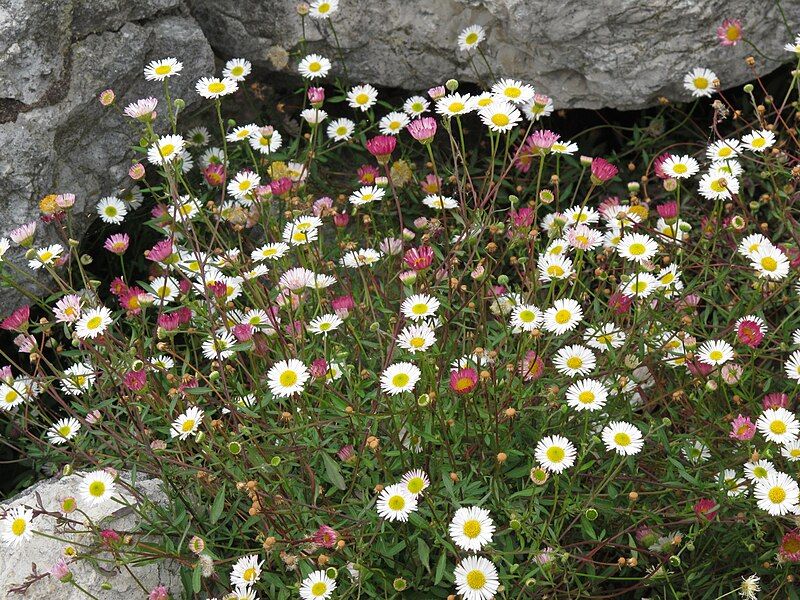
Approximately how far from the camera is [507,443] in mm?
2322

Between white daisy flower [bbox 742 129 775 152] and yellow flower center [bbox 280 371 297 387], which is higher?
white daisy flower [bbox 742 129 775 152]

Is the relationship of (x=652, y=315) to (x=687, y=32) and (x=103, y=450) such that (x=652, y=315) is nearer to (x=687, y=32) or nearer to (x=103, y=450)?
(x=687, y=32)

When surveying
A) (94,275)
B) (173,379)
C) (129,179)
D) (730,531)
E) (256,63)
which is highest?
(256,63)

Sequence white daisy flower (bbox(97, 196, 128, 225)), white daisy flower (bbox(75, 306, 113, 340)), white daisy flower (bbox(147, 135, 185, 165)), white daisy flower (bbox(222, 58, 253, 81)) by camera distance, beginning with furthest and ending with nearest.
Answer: white daisy flower (bbox(222, 58, 253, 81)), white daisy flower (bbox(97, 196, 128, 225)), white daisy flower (bbox(147, 135, 185, 165)), white daisy flower (bbox(75, 306, 113, 340))

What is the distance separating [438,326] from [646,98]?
1376 mm

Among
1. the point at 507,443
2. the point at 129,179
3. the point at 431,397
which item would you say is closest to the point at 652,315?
the point at 507,443

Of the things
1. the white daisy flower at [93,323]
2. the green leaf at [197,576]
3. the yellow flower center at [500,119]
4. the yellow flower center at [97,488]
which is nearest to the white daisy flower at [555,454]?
the green leaf at [197,576]

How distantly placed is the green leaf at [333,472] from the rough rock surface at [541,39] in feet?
5.79

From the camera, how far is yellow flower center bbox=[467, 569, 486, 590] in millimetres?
2000

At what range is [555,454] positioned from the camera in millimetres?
2146

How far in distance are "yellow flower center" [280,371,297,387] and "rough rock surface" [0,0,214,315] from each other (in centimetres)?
116

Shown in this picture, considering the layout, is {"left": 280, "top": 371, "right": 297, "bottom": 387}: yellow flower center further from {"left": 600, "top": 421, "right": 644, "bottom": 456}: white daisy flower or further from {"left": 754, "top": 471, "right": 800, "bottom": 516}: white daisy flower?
{"left": 754, "top": 471, "right": 800, "bottom": 516}: white daisy flower

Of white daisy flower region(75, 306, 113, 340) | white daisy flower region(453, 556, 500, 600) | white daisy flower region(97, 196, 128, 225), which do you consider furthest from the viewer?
white daisy flower region(97, 196, 128, 225)

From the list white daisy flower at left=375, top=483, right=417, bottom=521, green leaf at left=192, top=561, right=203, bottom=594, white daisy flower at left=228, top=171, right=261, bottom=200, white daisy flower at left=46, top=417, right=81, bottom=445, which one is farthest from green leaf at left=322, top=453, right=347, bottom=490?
white daisy flower at left=228, top=171, right=261, bottom=200
